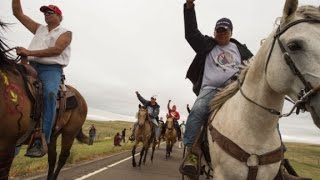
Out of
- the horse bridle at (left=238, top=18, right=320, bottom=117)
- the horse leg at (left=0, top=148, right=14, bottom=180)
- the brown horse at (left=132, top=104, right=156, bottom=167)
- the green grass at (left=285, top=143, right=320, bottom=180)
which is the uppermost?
the horse bridle at (left=238, top=18, right=320, bottom=117)

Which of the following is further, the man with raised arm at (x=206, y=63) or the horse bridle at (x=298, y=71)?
the man with raised arm at (x=206, y=63)

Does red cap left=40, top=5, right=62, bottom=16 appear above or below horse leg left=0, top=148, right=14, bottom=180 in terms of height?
above

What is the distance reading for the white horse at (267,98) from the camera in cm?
311

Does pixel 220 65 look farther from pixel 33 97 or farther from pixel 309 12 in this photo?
pixel 33 97

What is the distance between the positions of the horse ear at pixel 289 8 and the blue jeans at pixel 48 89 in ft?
10.9

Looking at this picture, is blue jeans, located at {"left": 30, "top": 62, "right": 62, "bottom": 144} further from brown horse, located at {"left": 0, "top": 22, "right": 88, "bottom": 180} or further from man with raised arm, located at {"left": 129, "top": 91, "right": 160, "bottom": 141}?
man with raised arm, located at {"left": 129, "top": 91, "right": 160, "bottom": 141}

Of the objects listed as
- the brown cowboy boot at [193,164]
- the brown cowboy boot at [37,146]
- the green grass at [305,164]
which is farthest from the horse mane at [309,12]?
the green grass at [305,164]

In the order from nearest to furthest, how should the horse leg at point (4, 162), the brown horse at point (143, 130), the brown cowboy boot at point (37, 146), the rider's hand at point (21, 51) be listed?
the horse leg at point (4, 162) < the brown cowboy boot at point (37, 146) < the rider's hand at point (21, 51) < the brown horse at point (143, 130)

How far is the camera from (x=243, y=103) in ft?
13.9

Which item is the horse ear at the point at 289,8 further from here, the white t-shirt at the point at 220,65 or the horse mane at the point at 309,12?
the white t-shirt at the point at 220,65

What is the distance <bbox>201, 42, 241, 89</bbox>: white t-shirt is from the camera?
5.30m

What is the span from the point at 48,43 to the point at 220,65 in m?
2.62

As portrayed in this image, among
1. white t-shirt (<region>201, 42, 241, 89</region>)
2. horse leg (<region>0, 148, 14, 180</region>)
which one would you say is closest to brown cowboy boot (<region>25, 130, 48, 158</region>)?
horse leg (<region>0, 148, 14, 180</region>)

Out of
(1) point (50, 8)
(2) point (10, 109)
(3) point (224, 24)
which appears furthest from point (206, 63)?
(2) point (10, 109)
